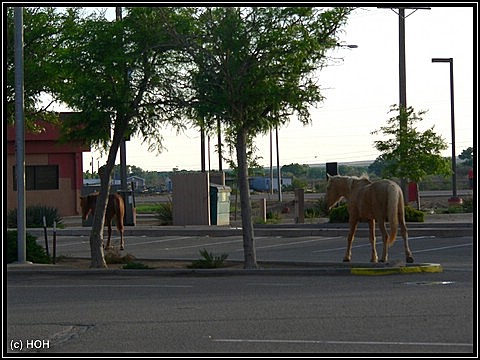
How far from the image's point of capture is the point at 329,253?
977 inches

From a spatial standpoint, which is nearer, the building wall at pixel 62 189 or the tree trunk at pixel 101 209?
the tree trunk at pixel 101 209

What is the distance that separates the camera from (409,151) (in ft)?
122

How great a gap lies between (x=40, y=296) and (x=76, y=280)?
2.96 m

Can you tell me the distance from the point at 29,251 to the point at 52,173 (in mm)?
26362

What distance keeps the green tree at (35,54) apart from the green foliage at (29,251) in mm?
3948

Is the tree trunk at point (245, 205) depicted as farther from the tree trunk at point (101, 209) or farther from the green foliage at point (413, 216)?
the green foliage at point (413, 216)

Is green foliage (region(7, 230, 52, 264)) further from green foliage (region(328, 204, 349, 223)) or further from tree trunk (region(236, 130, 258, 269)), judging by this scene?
green foliage (region(328, 204, 349, 223))

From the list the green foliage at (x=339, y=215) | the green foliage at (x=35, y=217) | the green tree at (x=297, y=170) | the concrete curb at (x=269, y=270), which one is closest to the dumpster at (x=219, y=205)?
the green foliage at (x=35, y=217)

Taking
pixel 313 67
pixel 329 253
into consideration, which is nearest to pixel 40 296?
pixel 313 67

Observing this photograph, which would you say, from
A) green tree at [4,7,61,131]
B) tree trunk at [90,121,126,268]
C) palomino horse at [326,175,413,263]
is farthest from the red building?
palomino horse at [326,175,413,263]

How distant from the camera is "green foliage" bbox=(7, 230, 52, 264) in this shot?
21641 mm

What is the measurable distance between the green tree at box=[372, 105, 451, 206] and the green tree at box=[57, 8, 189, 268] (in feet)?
58.9

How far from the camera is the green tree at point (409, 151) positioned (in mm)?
37000

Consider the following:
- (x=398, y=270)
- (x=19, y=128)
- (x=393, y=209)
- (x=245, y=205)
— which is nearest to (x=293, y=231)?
(x=245, y=205)
